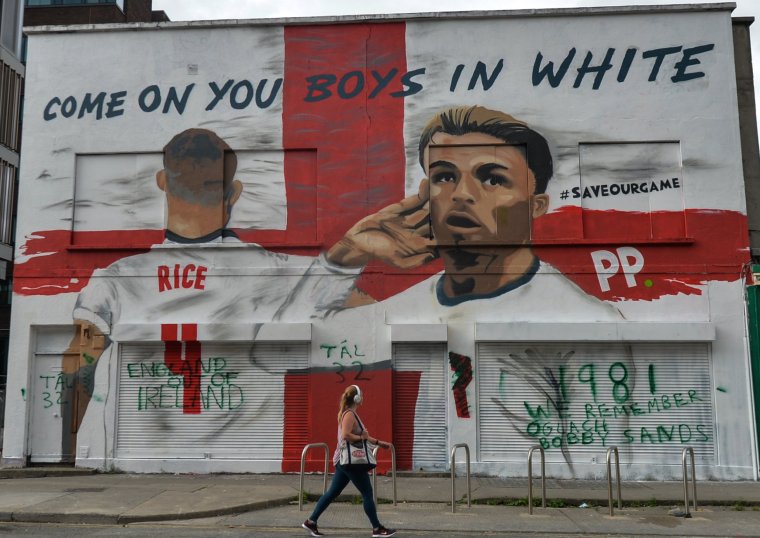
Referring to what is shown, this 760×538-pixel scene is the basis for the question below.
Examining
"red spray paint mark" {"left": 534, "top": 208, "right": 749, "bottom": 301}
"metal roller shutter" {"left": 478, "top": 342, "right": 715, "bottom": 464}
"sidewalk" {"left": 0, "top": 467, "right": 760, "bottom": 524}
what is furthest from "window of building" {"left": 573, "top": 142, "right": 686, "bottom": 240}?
"sidewalk" {"left": 0, "top": 467, "right": 760, "bottom": 524}

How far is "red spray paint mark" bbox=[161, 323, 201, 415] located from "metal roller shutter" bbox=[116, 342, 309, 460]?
0.04 meters

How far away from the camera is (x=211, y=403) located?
44.4 feet

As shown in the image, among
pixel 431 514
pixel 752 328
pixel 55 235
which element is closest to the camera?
pixel 431 514

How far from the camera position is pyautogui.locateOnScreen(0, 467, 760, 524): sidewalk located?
9828 mm

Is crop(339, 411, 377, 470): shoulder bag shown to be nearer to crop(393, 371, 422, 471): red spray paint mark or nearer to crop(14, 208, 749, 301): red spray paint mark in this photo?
crop(393, 371, 422, 471): red spray paint mark

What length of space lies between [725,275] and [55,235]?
12.0 metres

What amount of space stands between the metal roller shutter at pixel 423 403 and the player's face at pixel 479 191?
205 centimetres

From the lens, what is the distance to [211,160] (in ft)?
45.8

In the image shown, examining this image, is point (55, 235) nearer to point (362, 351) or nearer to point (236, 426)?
point (236, 426)

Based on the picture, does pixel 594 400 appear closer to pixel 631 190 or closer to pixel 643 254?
pixel 643 254

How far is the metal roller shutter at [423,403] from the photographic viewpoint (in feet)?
43.2

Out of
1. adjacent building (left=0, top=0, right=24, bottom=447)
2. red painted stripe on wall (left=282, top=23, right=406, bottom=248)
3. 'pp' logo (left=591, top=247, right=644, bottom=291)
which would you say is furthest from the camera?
adjacent building (left=0, top=0, right=24, bottom=447)

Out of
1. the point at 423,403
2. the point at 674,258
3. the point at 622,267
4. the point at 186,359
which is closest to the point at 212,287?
the point at 186,359

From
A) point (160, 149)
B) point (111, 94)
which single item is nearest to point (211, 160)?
point (160, 149)
